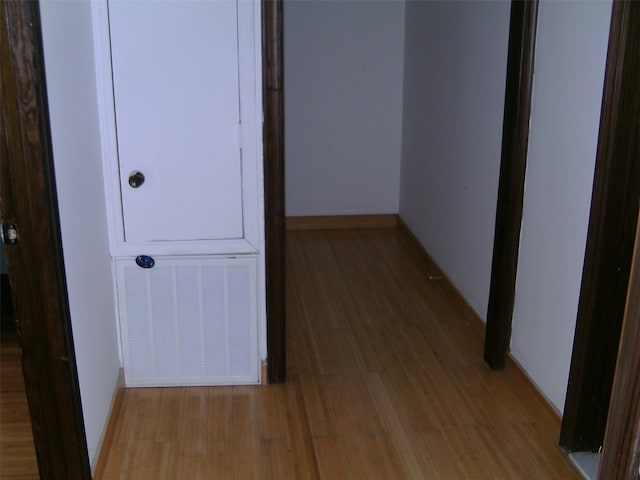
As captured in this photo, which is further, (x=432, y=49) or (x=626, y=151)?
(x=432, y=49)

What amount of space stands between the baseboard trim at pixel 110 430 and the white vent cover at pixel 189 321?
0.06 metres

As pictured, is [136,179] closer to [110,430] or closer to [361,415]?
[110,430]

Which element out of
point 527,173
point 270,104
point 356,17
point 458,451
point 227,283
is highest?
point 356,17

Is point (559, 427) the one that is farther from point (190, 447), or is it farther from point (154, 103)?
point (154, 103)

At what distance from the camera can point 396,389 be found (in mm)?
2865

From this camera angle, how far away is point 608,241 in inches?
86.2

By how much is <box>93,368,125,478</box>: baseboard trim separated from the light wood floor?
8.7 inches

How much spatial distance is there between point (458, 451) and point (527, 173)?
1.05m

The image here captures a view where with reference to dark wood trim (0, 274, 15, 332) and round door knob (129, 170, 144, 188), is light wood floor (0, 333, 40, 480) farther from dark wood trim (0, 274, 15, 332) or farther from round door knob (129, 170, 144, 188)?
round door knob (129, 170, 144, 188)

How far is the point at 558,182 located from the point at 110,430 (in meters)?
1.76

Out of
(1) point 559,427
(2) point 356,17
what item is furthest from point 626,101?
(2) point 356,17

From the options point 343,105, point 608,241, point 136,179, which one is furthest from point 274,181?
point 343,105

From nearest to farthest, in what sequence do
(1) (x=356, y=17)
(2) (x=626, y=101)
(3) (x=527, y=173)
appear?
(2) (x=626, y=101) → (3) (x=527, y=173) → (1) (x=356, y=17)

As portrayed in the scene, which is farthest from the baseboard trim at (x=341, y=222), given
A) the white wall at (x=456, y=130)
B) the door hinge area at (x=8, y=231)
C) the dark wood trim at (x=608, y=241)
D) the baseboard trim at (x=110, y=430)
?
the door hinge area at (x=8, y=231)
